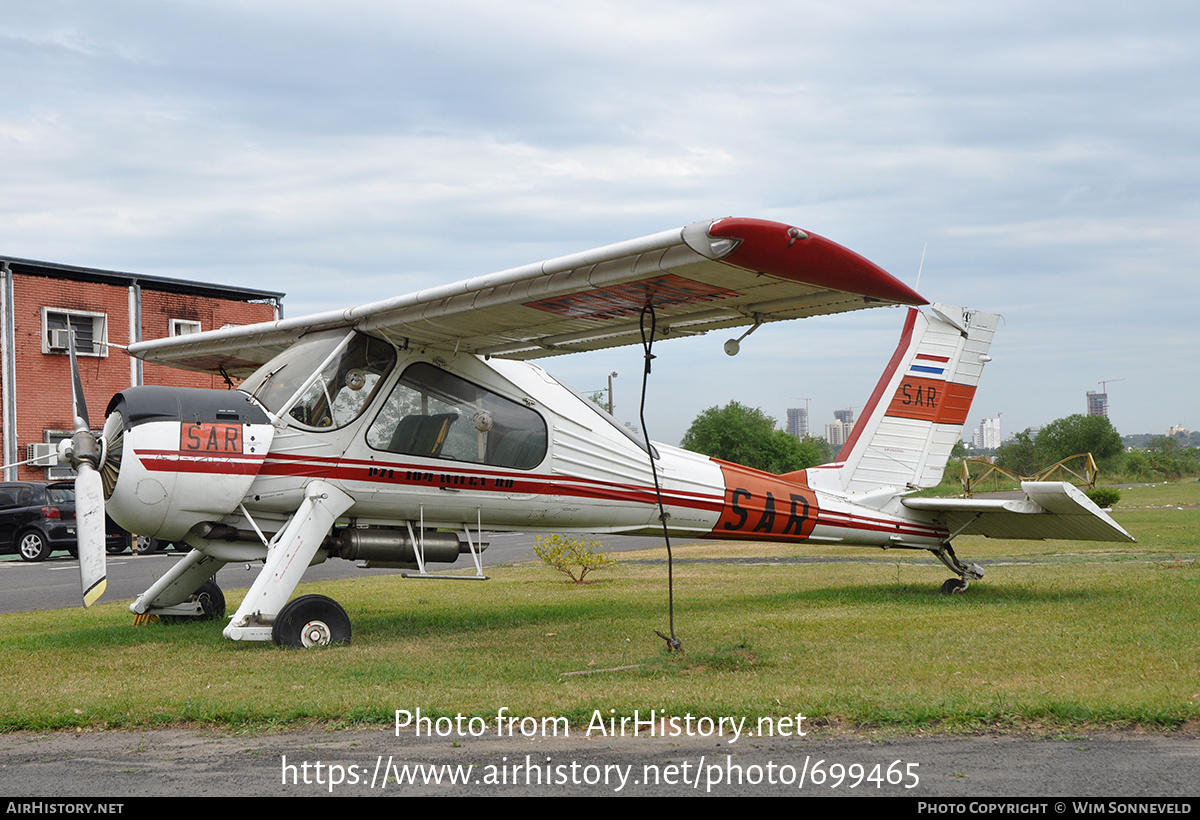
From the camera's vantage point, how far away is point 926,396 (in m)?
11.9

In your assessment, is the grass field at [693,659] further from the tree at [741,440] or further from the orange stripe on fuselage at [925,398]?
the tree at [741,440]

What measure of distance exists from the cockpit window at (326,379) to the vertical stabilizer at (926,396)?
5.98 metres

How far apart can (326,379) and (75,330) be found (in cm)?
2670

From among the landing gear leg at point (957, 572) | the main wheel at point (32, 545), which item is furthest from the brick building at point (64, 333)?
the landing gear leg at point (957, 572)

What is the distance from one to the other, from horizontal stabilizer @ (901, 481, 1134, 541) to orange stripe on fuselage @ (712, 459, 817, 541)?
1351mm

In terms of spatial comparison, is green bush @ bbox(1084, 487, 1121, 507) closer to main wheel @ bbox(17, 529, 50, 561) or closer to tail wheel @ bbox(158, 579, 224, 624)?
tail wheel @ bbox(158, 579, 224, 624)

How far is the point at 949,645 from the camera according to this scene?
294 inches

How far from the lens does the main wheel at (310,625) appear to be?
7.82m

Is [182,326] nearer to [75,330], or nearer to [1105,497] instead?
[75,330]

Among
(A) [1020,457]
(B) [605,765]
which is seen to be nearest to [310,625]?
(B) [605,765]

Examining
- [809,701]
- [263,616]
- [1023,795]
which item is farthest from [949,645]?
[263,616]

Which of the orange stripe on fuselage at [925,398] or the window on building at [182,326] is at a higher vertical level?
the window on building at [182,326]

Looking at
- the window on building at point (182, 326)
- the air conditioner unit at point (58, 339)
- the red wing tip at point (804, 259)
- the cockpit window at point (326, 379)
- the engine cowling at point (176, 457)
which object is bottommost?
the engine cowling at point (176, 457)

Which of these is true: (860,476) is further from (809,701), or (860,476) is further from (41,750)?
(41,750)
